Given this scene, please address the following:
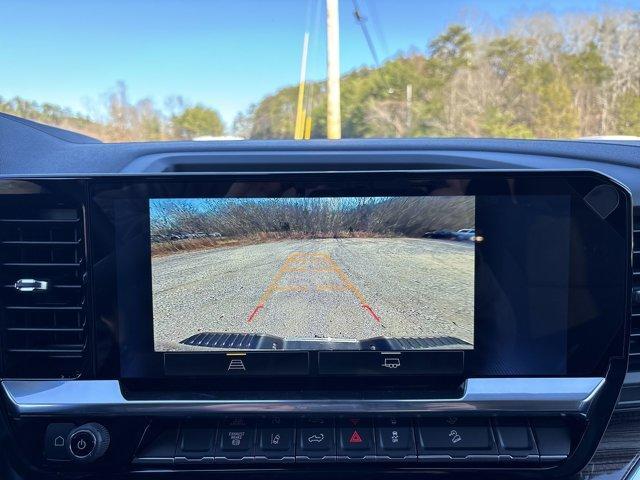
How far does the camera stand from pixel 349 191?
73.0 inches

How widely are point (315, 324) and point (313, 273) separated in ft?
0.56

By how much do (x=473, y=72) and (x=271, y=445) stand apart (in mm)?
8611

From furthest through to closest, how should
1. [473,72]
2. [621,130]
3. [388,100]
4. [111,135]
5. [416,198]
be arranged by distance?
[473,72]
[388,100]
[621,130]
[111,135]
[416,198]

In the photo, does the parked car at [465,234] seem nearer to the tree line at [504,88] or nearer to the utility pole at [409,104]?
the tree line at [504,88]

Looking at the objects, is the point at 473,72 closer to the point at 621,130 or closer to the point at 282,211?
the point at 621,130

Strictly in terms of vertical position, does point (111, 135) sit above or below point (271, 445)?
above

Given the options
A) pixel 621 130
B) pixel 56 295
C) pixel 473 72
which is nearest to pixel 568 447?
pixel 56 295

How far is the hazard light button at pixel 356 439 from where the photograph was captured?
6.09 feet

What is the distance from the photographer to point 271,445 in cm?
187

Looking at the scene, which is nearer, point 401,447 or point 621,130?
point 401,447

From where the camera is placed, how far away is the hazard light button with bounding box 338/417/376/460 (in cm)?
186

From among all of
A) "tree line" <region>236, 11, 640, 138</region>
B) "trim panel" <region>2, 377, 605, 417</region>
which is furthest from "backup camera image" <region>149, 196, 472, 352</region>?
"tree line" <region>236, 11, 640, 138</region>

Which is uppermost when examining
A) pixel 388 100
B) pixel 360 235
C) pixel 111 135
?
pixel 388 100

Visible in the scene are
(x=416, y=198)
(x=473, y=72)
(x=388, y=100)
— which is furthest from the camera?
(x=473, y=72)
